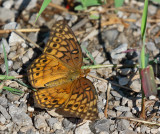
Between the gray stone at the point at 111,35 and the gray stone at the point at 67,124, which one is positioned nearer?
the gray stone at the point at 67,124

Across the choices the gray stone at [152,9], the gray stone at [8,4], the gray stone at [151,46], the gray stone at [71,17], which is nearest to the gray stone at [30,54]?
the gray stone at [71,17]

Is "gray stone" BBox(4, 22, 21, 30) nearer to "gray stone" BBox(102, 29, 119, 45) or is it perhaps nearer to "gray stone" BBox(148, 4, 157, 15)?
"gray stone" BBox(102, 29, 119, 45)

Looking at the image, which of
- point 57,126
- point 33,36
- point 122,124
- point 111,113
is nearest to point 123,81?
point 111,113

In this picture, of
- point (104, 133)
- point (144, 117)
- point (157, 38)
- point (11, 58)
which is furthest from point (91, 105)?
point (157, 38)

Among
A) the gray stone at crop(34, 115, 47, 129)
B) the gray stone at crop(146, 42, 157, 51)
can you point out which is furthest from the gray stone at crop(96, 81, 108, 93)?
the gray stone at crop(146, 42, 157, 51)

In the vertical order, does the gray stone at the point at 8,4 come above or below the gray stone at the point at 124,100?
above

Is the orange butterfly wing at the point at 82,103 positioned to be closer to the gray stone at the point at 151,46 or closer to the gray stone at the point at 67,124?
the gray stone at the point at 67,124

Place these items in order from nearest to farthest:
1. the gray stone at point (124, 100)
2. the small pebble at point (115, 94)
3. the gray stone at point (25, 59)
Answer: the gray stone at point (124, 100) → the small pebble at point (115, 94) → the gray stone at point (25, 59)

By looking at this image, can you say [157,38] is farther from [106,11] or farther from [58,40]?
[58,40]
